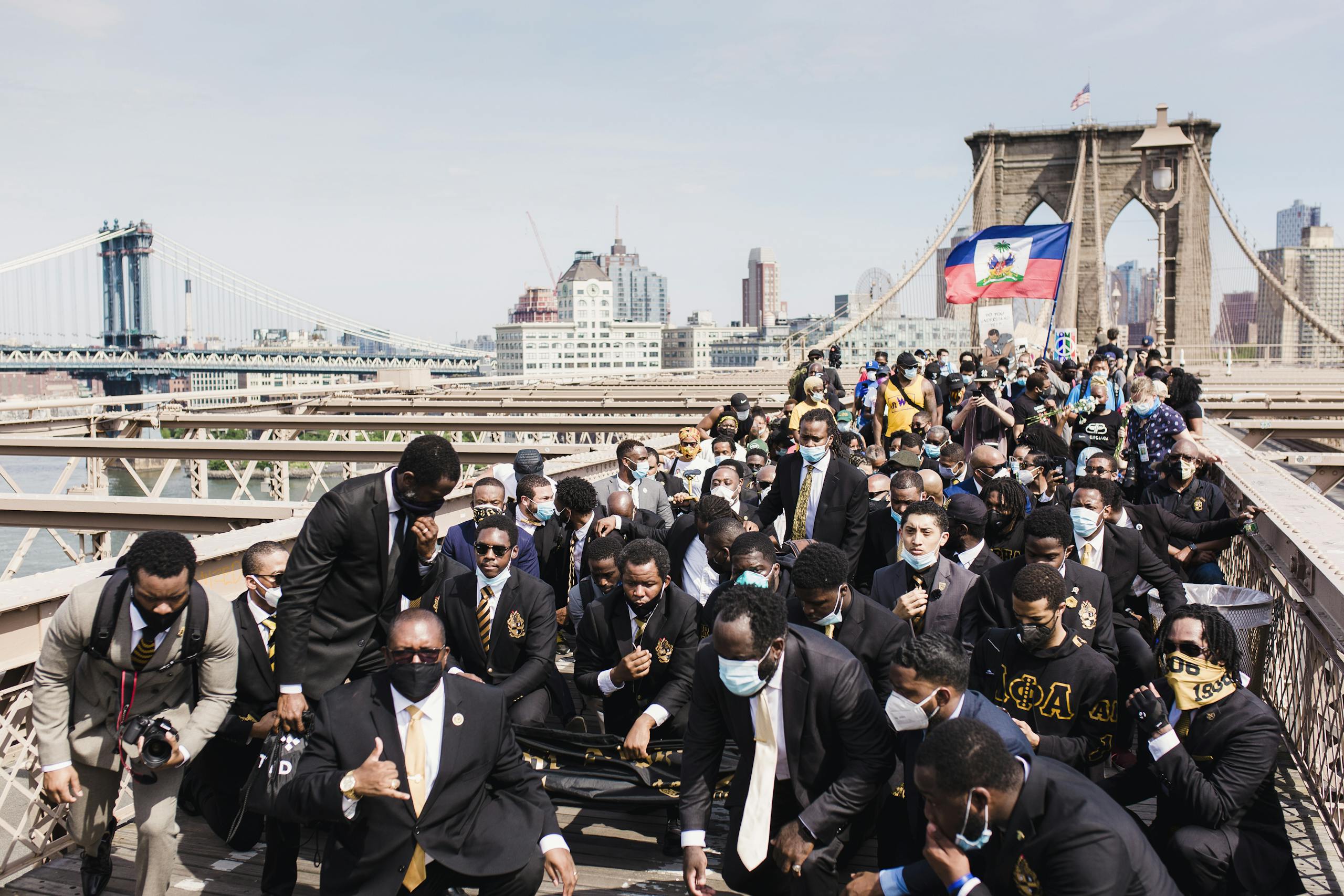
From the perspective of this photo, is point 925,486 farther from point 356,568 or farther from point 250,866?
point 250,866

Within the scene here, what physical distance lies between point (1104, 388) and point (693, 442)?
346 centimetres

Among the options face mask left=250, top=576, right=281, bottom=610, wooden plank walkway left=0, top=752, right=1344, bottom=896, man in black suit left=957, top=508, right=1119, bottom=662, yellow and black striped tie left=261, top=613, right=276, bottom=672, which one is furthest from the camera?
face mask left=250, top=576, right=281, bottom=610

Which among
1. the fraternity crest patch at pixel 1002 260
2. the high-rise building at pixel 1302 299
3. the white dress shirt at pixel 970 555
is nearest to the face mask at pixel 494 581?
the white dress shirt at pixel 970 555

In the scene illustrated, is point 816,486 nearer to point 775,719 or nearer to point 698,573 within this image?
point 698,573

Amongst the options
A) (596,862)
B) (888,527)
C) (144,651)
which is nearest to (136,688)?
(144,651)

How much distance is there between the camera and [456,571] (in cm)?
627

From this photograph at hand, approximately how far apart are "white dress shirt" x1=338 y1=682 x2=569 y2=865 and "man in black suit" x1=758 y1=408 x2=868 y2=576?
315cm

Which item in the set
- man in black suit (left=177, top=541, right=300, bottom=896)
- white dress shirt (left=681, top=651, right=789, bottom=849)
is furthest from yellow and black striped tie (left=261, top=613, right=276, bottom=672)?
white dress shirt (left=681, top=651, right=789, bottom=849)

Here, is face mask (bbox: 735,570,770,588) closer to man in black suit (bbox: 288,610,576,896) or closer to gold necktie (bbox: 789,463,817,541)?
man in black suit (bbox: 288,610,576,896)

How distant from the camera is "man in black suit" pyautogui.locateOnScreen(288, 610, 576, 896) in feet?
13.0

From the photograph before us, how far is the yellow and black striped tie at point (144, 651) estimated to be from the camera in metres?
4.26

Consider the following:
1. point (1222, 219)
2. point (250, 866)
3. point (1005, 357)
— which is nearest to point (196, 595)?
point (250, 866)

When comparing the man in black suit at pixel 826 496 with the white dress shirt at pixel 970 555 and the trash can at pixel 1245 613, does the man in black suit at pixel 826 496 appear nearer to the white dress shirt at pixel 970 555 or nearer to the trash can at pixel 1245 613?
the white dress shirt at pixel 970 555

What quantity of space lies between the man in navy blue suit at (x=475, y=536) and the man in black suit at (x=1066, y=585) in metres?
2.56
